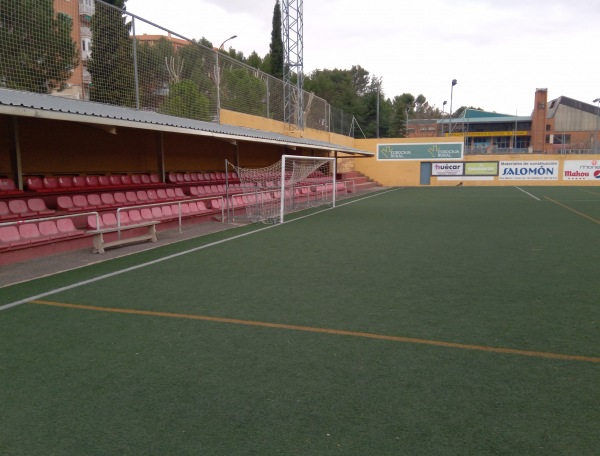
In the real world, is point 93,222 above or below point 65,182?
below

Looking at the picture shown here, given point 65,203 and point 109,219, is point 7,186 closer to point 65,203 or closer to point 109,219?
point 65,203

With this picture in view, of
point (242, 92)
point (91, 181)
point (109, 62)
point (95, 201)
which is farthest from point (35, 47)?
point (242, 92)

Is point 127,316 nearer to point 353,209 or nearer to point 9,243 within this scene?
point 9,243

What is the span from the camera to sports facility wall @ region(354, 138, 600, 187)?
102 feet

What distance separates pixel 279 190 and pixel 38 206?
9.58 metres

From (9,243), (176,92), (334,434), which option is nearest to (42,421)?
(334,434)

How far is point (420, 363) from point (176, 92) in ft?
47.7

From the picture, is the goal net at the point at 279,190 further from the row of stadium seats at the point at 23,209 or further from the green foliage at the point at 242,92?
the row of stadium seats at the point at 23,209

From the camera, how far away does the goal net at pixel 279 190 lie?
47.5 feet

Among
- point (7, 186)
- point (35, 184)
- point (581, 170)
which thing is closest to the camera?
point (7, 186)

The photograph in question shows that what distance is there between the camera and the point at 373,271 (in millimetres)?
6961

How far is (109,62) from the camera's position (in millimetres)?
12391

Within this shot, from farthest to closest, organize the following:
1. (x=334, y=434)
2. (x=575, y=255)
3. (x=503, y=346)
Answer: (x=575, y=255) → (x=503, y=346) → (x=334, y=434)

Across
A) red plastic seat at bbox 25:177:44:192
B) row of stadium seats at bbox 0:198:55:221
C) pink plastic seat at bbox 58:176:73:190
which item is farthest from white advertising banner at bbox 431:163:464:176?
row of stadium seats at bbox 0:198:55:221
